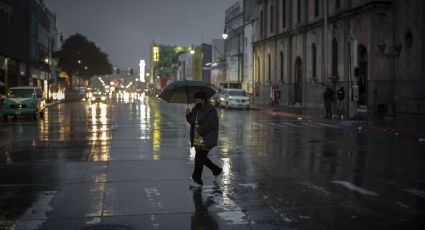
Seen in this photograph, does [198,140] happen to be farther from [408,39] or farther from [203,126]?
[408,39]

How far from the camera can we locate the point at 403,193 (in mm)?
10273

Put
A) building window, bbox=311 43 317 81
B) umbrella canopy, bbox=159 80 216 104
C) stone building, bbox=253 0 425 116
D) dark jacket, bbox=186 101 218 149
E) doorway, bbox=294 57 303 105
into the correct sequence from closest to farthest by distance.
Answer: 1. dark jacket, bbox=186 101 218 149
2. umbrella canopy, bbox=159 80 216 104
3. stone building, bbox=253 0 425 116
4. building window, bbox=311 43 317 81
5. doorway, bbox=294 57 303 105

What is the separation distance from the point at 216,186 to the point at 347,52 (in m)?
34.3

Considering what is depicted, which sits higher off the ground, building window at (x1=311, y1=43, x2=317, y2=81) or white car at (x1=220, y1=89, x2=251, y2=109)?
building window at (x1=311, y1=43, x2=317, y2=81)

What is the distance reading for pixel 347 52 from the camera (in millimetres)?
43344

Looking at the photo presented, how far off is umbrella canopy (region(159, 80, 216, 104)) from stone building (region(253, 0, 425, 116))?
803 inches

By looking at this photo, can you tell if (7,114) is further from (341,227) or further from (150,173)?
(341,227)

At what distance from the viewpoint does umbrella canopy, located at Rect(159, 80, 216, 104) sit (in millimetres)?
11984

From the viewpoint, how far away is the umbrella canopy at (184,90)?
12.0 metres

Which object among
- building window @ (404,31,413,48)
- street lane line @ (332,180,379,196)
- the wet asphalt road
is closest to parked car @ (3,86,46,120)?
the wet asphalt road

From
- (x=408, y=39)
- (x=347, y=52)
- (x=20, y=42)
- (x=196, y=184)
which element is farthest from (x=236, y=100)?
(x=196, y=184)

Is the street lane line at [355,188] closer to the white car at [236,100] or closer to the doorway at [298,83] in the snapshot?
the white car at [236,100]

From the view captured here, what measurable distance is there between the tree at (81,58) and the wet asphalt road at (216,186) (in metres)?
94.5

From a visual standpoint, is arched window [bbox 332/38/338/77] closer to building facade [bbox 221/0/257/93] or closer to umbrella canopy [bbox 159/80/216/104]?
building facade [bbox 221/0/257/93]
